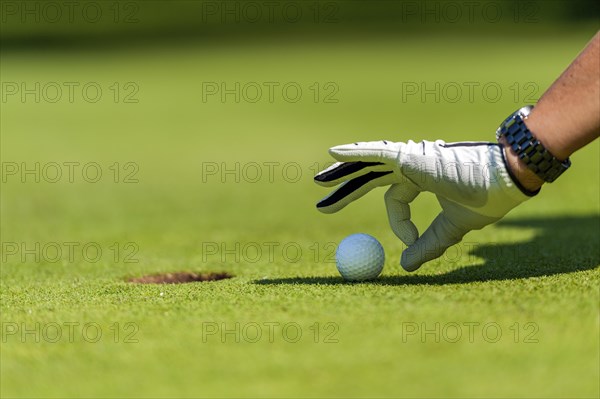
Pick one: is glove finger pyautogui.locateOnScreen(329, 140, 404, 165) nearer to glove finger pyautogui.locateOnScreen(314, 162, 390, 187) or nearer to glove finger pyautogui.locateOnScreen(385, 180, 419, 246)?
glove finger pyautogui.locateOnScreen(314, 162, 390, 187)

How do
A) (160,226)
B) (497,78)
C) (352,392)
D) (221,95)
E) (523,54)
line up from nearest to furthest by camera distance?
(352,392)
(160,226)
(497,78)
(221,95)
(523,54)

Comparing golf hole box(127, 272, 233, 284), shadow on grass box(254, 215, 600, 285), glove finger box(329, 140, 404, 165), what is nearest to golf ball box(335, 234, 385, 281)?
shadow on grass box(254, 215, 600, 285)

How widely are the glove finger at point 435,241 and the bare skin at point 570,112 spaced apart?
475mm

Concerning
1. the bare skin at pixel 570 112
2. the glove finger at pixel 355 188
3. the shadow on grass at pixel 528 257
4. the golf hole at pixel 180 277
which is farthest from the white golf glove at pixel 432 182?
the golf hole at pixel 180 277

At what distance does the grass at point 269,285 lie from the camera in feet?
8.52

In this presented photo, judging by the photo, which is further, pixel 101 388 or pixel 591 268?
pixel 591 268

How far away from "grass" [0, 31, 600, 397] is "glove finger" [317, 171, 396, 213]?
387 millimetres

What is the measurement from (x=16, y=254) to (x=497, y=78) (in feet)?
50.5

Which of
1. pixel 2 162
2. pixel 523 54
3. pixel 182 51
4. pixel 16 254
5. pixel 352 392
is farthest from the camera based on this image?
pixel 182 51

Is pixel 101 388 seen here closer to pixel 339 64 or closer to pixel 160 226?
Answer: pixel 160 226

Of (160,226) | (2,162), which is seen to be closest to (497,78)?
(2,162)

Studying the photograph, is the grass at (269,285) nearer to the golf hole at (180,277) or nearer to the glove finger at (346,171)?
the golf hole at (180,277)

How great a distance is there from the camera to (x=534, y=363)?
2.59m

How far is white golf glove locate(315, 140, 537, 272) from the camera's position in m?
3.45
